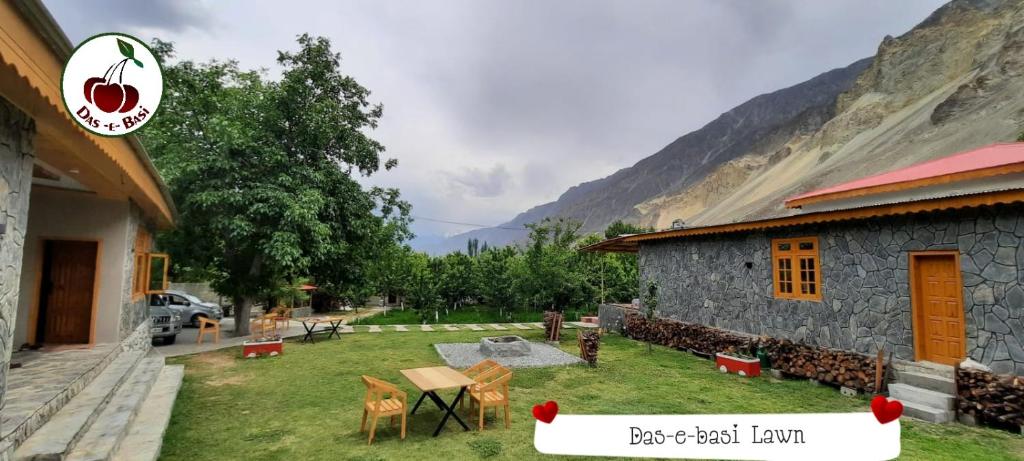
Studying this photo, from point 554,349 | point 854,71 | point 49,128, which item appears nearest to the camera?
point 49,128

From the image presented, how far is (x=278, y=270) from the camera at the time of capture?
528 inches

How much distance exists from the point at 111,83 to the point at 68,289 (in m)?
6.99

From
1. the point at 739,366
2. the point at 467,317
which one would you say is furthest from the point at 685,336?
the point at 467,317

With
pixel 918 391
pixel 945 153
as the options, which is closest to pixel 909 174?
pixel 918 391

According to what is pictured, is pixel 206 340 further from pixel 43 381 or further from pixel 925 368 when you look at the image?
pixel 925 368

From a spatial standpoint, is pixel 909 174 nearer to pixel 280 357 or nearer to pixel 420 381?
pixel 420 381

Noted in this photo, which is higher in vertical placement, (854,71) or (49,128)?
(854,71)

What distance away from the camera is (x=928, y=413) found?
19.1 feet

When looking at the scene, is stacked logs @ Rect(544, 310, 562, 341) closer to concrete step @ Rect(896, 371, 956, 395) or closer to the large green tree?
the large green tree

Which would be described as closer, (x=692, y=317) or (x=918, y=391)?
(x=918, y=391)

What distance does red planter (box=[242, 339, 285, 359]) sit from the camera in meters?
10.2

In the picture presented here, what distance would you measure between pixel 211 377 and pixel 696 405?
8.07 m

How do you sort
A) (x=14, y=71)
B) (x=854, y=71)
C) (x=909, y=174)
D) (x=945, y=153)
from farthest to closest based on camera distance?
1. (x=854, y=71)
2. (x=945, y=153)
3. (x=909, y=174)
4. (x=14, y=71)

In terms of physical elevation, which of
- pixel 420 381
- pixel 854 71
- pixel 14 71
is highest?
pixel 854 71
